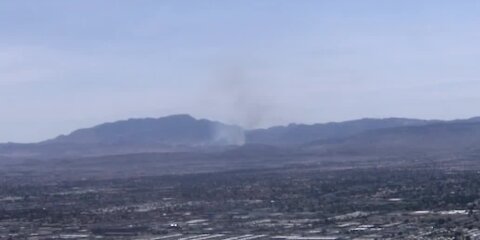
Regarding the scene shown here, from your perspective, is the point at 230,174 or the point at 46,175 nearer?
the point at 230,174

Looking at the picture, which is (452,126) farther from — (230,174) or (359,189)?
(359,189)

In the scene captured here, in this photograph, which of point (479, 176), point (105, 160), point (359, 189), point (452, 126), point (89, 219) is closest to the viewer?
point (89, 219)

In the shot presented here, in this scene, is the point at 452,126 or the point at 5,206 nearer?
the point at 5,206

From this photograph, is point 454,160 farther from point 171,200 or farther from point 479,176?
point 171,200

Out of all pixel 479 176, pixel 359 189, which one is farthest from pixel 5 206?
pixel 479 176

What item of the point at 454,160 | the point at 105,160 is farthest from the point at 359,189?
the point at 105,160

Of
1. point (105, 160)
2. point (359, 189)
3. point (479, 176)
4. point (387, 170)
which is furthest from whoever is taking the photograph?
point (105, 160)

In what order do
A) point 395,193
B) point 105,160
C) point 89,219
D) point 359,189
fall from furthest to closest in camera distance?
point 105,160 < point 359,189 < point 395,193 < point 89,219

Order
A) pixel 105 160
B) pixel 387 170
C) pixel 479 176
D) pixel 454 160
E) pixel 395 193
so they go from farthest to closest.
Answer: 1. pixel 105 160
2. pixel 454 160
3. pixel 387 170
4. pixel 479 176
5. pixel 395 193
